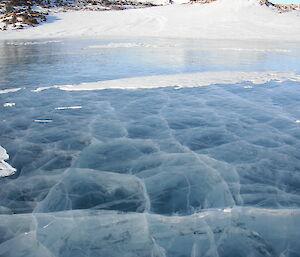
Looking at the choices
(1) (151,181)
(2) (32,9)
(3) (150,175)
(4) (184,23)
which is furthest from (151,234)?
(2) (32,9)

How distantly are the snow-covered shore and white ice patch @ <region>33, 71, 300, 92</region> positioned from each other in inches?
524

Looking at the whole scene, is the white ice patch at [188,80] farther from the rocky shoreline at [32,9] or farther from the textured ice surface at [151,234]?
the rocky shoreline at [32,9]

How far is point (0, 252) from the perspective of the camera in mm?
1854

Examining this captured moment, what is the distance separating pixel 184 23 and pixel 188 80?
19493 millimetres

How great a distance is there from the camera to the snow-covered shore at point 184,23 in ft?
69.8

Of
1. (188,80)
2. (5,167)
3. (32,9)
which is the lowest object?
(188,80)

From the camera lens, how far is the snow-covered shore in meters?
21.3

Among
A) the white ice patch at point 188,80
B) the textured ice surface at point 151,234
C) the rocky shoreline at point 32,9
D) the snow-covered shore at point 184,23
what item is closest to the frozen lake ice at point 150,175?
the textured ice surface at point 151,234

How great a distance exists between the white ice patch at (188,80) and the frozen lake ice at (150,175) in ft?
2.25

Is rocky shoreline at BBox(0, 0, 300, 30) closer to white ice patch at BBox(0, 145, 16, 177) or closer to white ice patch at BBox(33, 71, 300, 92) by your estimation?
white ice patch at BBox(33, 71, 300, 92)

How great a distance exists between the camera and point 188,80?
22.7 feet

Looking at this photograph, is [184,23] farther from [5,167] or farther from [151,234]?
[151,234]

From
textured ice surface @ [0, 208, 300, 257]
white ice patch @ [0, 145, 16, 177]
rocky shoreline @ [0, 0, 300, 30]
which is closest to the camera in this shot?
textured ice surface @ [0, 208, 300, 257]

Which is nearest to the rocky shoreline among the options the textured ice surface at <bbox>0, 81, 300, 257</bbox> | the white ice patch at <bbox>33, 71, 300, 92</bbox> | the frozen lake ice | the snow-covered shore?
the snow-covered shore
